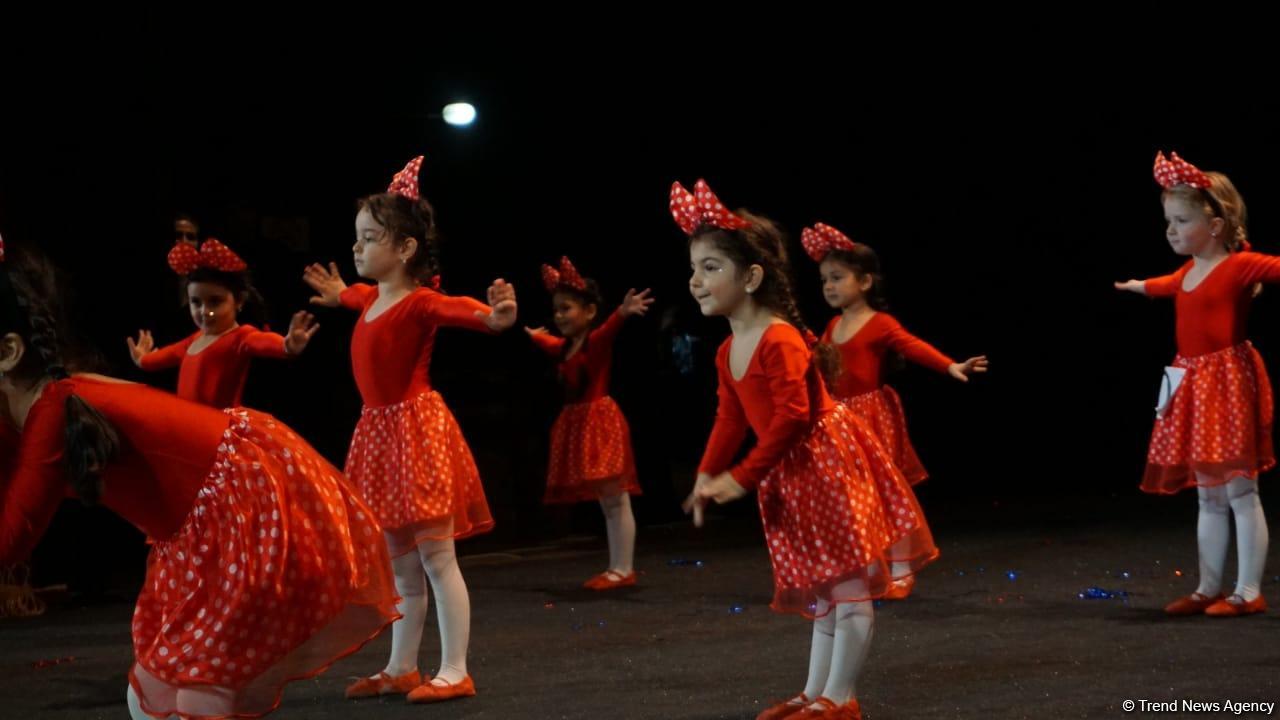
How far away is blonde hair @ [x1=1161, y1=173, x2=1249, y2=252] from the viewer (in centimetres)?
402

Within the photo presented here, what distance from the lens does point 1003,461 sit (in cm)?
920

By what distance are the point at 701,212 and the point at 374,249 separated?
35.8 inches

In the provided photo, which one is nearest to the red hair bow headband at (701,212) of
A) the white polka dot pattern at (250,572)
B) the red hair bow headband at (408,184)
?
the red hair bow headband at (408,184)

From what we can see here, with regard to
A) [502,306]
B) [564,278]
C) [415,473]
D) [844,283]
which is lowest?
[415,473]

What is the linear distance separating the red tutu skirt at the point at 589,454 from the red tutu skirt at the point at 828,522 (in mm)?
2485

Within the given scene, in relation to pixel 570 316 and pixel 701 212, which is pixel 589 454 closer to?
pixel 570 316

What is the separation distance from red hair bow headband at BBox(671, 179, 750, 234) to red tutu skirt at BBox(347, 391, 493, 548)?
81cm

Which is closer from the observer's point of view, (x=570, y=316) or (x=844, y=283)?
(x=844, y=283)

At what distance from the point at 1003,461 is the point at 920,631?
546 cm

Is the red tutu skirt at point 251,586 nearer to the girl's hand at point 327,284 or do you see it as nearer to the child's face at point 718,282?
the child's face at point 718,282

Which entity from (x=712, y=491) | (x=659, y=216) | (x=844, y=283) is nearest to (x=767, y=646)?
(x=712, y=491)

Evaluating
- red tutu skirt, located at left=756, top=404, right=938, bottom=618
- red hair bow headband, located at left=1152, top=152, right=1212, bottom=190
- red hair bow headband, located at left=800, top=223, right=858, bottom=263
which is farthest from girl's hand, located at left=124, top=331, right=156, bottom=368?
red hair bow headband, located at left=1152, top=152, right=1212, bottom=190

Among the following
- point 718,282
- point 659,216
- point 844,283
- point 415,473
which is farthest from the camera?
point 659,216

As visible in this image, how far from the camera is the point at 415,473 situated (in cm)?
330
